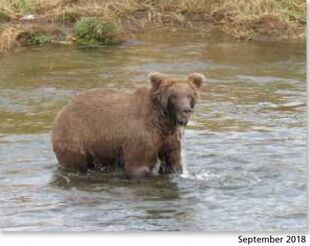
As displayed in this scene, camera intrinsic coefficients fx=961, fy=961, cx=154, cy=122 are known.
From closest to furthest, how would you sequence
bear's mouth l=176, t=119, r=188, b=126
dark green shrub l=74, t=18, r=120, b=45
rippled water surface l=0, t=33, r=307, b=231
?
rippled water surface l=0, t=33, r=307, b=231, bear's mouth l=176, t=119, r=188, b=126, dark green shrub l=74, t=18, r=120, b=45

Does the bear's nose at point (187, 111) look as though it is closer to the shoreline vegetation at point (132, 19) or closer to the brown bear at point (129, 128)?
the brown bear at point (129, 128)

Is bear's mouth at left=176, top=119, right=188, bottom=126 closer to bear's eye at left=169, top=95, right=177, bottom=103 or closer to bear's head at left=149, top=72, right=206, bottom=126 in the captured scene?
bear's head at left=149, top=72, right=206, bottom=126

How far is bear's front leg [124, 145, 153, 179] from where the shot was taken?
8.95 m

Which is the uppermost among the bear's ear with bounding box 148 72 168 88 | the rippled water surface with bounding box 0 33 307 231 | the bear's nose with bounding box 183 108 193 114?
the bear's ear with bounding box 148 72 168 88

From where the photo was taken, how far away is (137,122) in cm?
904

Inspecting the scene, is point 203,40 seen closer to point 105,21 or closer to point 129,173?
point 105,21

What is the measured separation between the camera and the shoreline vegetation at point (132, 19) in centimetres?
1631

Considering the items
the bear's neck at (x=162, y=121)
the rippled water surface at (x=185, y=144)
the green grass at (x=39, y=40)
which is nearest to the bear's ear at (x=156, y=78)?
the bear's neck at (x=162, y=121)

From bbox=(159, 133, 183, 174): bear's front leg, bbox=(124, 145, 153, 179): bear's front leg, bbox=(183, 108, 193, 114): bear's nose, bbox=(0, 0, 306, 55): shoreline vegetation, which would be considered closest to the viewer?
bbox=(183, 108, 193, 114): bear's nose

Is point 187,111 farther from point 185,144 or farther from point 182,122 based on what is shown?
point 185,144

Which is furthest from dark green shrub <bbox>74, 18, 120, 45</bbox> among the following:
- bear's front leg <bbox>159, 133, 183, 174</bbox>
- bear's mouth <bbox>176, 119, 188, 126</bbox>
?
bear's mouth <bbox>176, 119, 188, 126</bbox>

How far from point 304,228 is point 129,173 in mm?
2126

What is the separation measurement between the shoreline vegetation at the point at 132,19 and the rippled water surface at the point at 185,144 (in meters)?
0.41

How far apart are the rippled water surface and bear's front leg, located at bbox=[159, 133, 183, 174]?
17 centimetres
